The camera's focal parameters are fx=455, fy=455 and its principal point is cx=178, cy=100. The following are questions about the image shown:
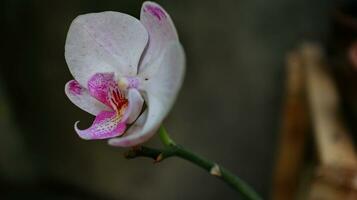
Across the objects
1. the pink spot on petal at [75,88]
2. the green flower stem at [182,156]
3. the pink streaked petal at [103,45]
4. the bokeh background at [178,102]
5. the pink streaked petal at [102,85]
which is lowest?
the bokeh background at [178,102]

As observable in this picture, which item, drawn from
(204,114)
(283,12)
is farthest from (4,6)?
(283,12)

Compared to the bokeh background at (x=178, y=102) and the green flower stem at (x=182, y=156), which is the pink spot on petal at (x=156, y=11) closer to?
the green flower stem at (x=182, y=156)

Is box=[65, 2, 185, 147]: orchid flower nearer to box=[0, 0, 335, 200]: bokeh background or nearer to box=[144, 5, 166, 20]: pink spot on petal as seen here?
box=[144, 5, 166, 20]: pink spot on petal

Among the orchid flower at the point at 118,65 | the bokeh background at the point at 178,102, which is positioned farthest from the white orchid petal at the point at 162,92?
the bokeh background at the point at 178,102

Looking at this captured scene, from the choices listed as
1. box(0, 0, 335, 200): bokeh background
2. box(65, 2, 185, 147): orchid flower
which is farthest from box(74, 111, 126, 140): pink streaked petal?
box(0, 0, 335, 200): bokeh background

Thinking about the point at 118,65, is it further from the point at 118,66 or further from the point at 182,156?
the point at 182,156

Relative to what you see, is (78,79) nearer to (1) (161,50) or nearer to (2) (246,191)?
(1) (161,50)

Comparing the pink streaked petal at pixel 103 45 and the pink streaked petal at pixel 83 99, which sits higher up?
the pink streaked petal at pixel 103 45

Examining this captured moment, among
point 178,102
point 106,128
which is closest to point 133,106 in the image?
point 106,128
